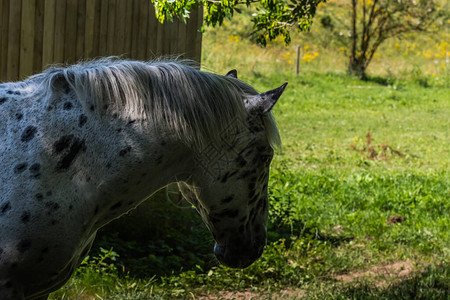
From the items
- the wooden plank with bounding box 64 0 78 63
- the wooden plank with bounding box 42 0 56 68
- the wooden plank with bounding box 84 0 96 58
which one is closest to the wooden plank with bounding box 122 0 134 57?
the wooden plank with bounding box 84 0 96 58

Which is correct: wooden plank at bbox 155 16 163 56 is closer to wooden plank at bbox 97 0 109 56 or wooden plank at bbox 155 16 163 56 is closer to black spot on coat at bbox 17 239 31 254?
wooden plank at bbox 97 0 109 56

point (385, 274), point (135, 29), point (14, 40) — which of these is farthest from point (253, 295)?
point (14, 40)

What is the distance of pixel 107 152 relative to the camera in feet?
7.23

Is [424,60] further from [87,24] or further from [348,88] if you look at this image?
[87,24]

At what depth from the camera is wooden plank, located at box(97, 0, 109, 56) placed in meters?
5.11

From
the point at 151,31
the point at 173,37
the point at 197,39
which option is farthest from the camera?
the point at 197,39

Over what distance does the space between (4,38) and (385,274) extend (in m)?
3.87

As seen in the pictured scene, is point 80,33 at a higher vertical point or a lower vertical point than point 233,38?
lower

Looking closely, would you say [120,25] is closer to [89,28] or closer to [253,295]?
[89,28]

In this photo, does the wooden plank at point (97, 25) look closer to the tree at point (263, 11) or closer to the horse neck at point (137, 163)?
the tree at point (263, 11)

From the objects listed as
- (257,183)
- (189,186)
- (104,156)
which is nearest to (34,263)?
(104,156)

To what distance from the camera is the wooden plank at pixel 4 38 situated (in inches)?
173

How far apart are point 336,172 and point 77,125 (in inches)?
282

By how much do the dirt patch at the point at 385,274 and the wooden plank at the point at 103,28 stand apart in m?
3.01
